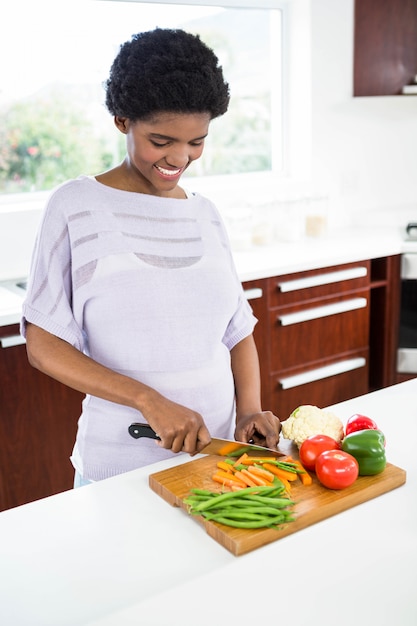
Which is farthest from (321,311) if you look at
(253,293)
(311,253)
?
(253,293)

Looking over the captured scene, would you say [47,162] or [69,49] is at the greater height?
[69,49]

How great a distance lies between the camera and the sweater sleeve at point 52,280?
1.26 meters

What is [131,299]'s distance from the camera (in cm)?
129

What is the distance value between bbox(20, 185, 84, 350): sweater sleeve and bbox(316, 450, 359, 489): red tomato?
1.61 feet

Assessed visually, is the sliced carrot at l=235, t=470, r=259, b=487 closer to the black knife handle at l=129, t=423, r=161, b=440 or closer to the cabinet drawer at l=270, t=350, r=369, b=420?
the black knife handle at l=129, t=423, r=161, b=440

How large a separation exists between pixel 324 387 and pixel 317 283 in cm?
45

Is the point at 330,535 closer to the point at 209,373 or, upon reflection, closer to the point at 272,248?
the point at 209,373

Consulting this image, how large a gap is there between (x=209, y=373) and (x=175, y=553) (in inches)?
17.0

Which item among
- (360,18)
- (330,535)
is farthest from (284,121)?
(330,535)

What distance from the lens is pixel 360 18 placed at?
3.33m

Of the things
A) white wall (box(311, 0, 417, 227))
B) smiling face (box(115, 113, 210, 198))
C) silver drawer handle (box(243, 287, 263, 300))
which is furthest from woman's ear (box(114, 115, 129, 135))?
white wall (box(311, 0, 417, 227))

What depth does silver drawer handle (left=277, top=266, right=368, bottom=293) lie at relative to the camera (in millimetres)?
2680

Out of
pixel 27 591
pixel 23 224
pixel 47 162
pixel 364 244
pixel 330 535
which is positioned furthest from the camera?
pixel 364 244

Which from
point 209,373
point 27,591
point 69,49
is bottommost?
point 27,591
